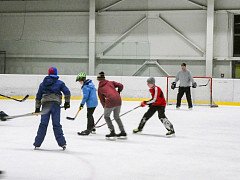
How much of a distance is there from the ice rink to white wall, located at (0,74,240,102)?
598 cm

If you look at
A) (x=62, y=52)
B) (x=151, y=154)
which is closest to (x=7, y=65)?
(x=62, y=52)

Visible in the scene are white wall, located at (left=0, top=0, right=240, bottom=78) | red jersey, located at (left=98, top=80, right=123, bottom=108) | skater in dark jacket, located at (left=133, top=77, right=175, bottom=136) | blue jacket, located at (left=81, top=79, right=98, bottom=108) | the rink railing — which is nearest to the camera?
red jersey, located at (left=98, top=80, right=123, bottom=108)

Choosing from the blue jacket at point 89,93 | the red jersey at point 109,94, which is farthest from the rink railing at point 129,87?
the red jersey at point 109,94

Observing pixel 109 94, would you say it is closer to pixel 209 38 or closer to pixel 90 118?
pixel 90 118

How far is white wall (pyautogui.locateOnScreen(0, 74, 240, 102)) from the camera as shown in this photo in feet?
49.8

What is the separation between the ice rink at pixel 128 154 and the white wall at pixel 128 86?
5.98m

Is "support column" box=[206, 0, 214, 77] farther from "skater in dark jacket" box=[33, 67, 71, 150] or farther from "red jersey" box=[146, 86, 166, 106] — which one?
"skater in dark jacket" box=[33, 67, 71, 150]

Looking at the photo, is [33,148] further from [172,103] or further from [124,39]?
[124,39]

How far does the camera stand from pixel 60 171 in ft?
15.8

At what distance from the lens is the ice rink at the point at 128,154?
186 inches

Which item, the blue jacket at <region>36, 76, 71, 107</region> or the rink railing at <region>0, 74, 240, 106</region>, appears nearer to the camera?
the blue jacket at <region>36, 76, 71, 107</region>

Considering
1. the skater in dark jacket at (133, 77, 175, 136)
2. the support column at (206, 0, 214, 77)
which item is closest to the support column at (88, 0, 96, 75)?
the support column at (206, 0, 214, 77)

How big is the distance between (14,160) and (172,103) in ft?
33.3

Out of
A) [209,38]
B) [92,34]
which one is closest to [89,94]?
[209,38]
